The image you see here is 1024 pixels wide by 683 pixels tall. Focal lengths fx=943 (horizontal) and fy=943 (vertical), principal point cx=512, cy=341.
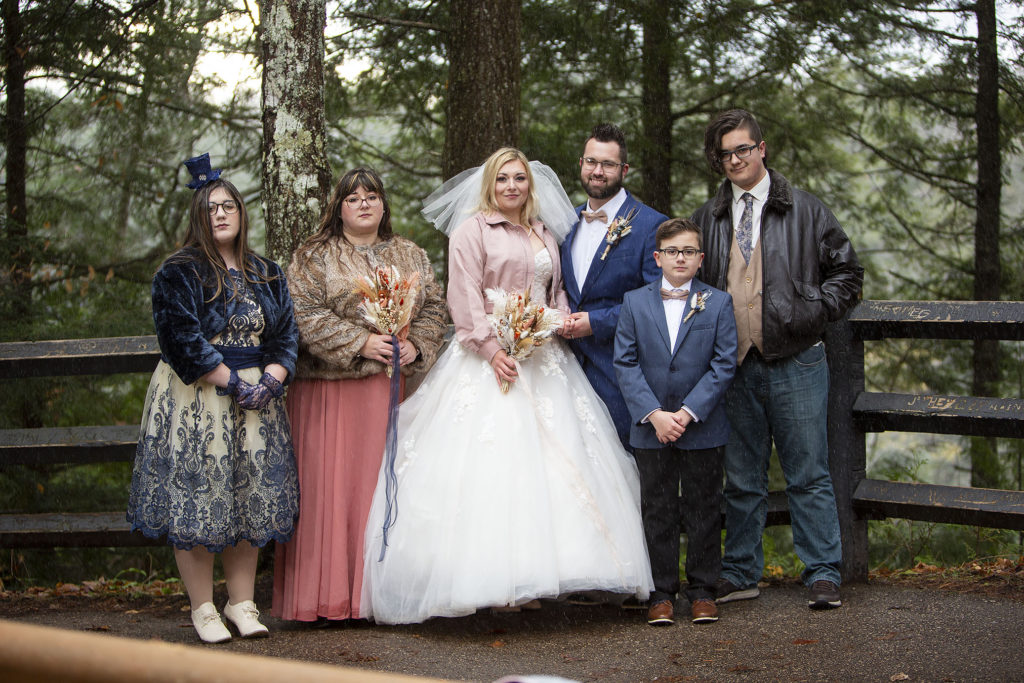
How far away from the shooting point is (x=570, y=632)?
14.6ft

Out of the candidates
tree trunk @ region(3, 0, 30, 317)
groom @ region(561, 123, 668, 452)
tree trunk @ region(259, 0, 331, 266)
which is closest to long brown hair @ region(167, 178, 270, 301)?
tree trunk @ region(259, 0, 331, 266)

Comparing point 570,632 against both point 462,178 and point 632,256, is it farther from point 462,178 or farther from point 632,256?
point 462,178

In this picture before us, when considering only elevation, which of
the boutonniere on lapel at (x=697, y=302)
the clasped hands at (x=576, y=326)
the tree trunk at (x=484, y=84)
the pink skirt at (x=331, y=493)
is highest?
the tree trunk at (x=484, y=84)

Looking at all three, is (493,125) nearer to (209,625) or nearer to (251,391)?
(251,391)

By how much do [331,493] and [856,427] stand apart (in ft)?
9.42

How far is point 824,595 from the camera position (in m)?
4.66

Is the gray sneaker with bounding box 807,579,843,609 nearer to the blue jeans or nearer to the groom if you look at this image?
the blue jeans

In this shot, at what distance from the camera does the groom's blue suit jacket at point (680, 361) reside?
4.55 m

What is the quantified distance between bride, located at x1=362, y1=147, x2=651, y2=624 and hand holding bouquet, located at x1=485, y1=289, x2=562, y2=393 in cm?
7

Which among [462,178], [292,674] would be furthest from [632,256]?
[292,674]

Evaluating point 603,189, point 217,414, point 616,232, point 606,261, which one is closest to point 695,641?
point 606,261

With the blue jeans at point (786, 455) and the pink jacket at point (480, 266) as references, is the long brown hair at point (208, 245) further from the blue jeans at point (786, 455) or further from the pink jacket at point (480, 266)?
the blue jeans at point (786, 455)

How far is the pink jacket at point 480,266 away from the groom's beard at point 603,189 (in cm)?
44

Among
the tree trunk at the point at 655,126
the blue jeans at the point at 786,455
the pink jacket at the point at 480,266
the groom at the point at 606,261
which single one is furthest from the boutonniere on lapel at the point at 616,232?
the tree trunk at the point at 655,126
